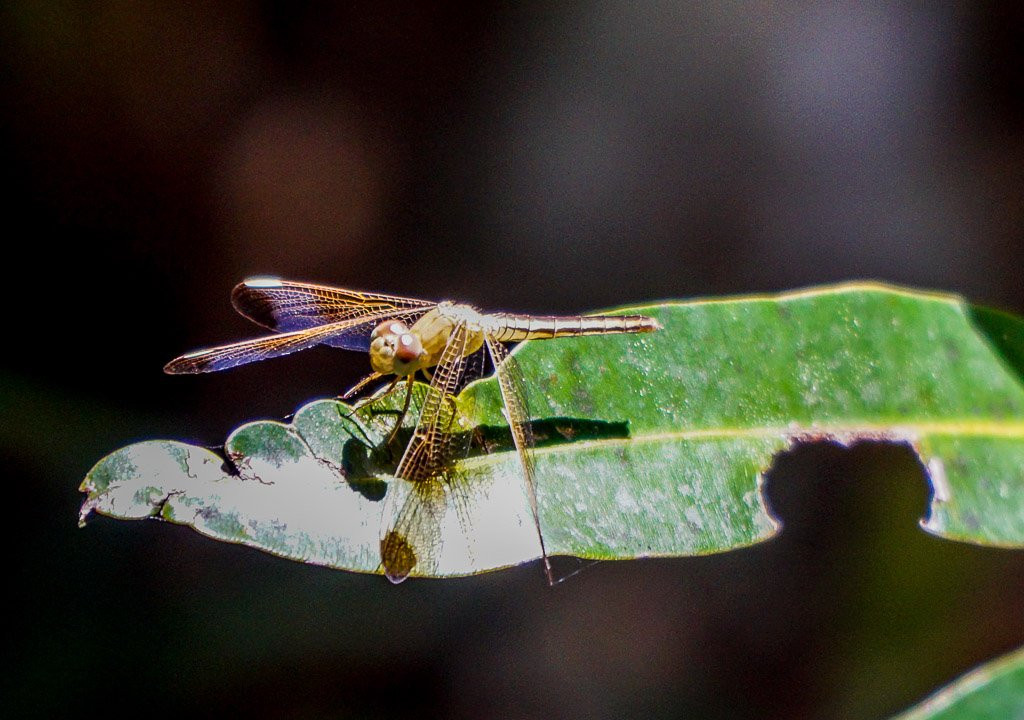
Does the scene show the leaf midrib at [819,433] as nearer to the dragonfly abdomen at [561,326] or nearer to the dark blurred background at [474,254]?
the dragonfly abdomen at [561,326]

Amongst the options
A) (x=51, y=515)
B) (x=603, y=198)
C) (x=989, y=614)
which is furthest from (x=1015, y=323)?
(x=51, y=515)

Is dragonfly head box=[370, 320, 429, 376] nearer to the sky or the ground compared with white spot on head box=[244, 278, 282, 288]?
nearer to the ground

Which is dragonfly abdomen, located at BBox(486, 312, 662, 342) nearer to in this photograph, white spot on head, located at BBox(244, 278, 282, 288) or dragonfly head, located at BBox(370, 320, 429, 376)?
dragonfly head, located at BBox(370, 320, 429, 376)

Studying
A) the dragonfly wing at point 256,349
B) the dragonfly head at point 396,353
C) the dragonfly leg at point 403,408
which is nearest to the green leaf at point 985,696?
the dragonfly leg at point 403,408

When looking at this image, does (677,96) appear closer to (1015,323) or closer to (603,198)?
(603,198)

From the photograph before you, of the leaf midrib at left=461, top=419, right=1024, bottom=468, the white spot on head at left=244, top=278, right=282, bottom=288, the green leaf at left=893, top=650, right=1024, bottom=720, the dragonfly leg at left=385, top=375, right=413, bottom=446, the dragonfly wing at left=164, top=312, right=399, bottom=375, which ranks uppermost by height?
the white spot on head at left=244, top=278, right=282, bottom=288

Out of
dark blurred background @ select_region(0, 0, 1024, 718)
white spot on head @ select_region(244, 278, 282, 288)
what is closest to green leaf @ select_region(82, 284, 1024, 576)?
white spot on head @ select_region(244, 278, 282, 288)

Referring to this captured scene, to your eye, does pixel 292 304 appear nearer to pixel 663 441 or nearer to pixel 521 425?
pixel 521 425

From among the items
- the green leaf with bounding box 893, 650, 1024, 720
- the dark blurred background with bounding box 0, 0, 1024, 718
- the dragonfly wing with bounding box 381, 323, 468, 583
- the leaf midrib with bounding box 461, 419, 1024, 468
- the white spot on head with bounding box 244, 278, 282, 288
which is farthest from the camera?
the dark blurred background with bounding box 0, 0, 1024, 718
